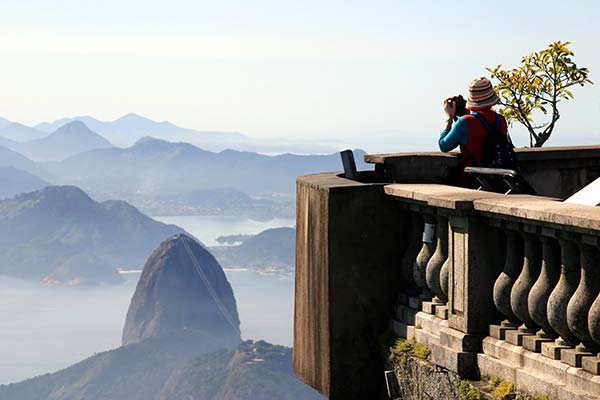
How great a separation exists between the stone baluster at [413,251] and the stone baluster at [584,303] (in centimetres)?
232

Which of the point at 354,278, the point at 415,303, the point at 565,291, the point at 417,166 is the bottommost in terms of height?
the point at 415,303

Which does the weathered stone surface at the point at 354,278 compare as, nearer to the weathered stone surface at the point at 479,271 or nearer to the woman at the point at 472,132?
the weathered stone surface at the point at 479,271

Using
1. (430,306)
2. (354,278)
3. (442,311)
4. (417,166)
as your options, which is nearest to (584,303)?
(442,311)

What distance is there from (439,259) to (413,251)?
21.6 inches

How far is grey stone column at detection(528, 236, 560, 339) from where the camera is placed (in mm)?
6770

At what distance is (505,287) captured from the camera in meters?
7.32

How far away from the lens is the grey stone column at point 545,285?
22.2 ft

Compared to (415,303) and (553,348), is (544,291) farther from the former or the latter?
(415,303)

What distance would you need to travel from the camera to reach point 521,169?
40.3 feet

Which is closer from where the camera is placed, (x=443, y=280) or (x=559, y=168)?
(x=443, y=280)

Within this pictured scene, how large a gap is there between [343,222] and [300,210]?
112 centimetres

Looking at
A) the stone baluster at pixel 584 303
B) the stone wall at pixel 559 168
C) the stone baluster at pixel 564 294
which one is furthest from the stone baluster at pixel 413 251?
the stone wall at pixel 559 168

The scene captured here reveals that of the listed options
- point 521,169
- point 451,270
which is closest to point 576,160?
point 521,169

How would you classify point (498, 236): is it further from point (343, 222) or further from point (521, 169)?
point (521, 169)
